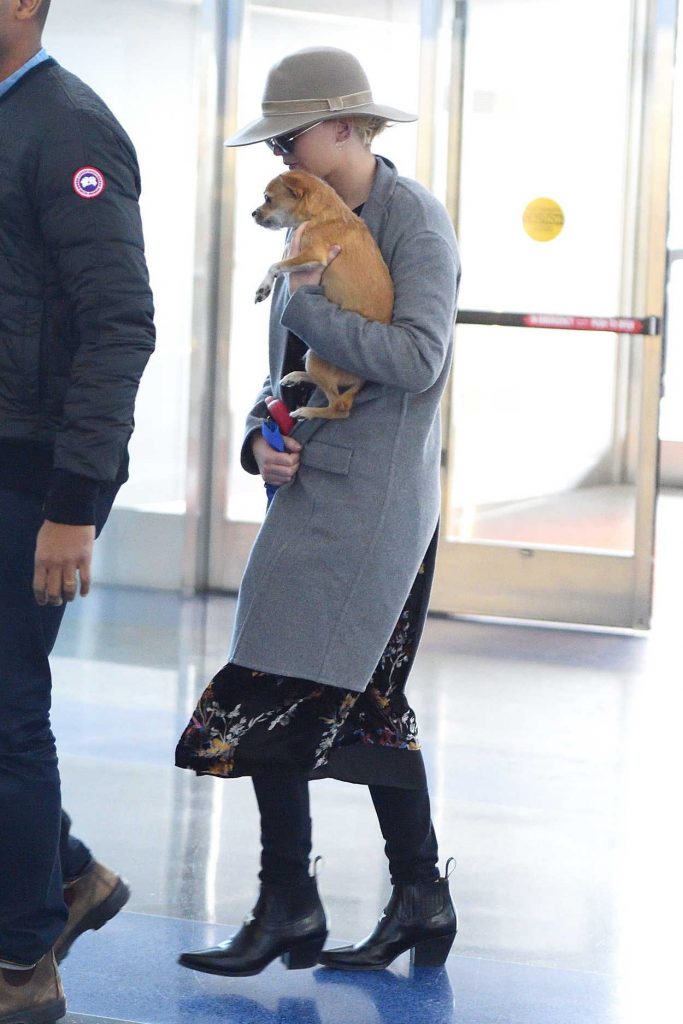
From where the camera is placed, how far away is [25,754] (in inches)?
76.5

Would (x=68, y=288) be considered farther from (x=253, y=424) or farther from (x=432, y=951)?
(x=432, y=951)

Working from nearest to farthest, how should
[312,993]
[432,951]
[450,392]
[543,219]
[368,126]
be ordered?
[368,126]
[312,993]
[432,951]
[543,219]
[450,392]

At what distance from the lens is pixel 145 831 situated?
293cm

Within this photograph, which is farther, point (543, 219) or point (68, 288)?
point (543, 219)

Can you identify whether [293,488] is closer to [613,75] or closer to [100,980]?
[100,980]

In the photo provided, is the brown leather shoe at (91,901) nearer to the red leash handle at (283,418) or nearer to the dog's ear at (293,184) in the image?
the red leash handle at (283,418)

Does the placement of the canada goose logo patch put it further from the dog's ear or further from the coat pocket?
the coat pocket

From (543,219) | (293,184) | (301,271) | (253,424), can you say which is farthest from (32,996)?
(543,219)

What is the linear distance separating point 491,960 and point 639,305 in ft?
10.4

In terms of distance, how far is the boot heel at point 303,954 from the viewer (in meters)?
2.19

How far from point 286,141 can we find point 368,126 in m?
0.12

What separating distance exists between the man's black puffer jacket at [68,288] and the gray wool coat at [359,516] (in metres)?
0.28

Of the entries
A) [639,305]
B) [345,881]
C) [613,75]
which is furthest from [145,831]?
[613,75]

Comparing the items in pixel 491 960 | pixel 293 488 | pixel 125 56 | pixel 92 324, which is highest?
pixel 125 56
